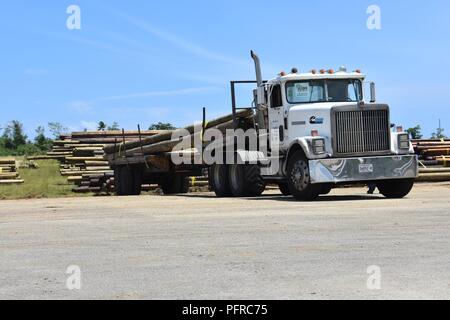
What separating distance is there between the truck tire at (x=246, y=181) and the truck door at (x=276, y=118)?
142cm

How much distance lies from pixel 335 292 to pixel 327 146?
12.1 meters

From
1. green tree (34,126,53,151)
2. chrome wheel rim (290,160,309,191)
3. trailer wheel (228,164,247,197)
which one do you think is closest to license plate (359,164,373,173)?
chrome wheel rim (290,160,309,191)

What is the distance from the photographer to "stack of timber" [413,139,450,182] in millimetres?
29859

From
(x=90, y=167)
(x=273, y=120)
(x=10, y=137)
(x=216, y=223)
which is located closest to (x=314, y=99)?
(x=273, y=120)

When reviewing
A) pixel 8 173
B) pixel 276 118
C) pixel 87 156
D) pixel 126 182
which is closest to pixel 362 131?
pixel 276 118

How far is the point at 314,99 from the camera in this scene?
64.4ft

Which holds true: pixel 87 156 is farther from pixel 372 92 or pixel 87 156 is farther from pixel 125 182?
pixel 372 92

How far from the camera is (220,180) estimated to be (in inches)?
903

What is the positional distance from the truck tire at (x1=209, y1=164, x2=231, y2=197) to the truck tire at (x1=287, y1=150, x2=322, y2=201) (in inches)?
147

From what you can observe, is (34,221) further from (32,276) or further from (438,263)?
(438,263)

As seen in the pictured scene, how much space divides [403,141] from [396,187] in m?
1.54

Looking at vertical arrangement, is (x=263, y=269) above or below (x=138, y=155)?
below

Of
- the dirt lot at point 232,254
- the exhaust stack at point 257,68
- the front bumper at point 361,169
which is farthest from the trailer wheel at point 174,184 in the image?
the dirt lot at point 232,254

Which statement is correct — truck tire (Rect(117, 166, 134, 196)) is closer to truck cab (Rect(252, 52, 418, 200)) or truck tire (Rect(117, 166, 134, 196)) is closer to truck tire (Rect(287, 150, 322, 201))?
truck cab (Rect(252, 52, 418, 200))
